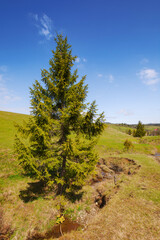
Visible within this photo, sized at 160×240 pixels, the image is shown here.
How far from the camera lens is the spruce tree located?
7.71 metres

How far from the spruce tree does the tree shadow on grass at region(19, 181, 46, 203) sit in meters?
2.33

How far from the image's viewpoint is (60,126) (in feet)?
28.1

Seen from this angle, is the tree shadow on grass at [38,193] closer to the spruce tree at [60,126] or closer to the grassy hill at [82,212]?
the grassy hill at [82,212]

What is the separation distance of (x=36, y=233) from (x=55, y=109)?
8.70 m

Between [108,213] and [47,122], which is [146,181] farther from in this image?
[47,122]

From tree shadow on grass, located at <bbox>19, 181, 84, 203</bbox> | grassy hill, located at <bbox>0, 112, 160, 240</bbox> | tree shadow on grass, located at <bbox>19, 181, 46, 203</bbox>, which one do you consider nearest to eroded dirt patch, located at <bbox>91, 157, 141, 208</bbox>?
grassy hill, located at <bbox>0, 112, 160, 240</bbox>

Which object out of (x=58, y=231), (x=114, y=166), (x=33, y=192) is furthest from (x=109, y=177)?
(x=33, y=192)

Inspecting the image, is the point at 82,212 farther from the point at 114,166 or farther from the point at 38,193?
the point at 114,166

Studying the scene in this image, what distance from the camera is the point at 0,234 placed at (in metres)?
6.18

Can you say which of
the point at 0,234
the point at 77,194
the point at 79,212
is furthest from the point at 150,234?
the point at 0,234

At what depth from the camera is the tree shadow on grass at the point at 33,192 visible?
9.12 m

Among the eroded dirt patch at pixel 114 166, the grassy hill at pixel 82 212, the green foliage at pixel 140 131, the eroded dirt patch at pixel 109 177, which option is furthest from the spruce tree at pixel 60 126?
the green foliage at pixel 140 131

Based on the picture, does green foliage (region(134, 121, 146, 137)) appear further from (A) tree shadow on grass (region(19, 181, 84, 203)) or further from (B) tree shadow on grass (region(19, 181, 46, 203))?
(B) tree shadow on grass (region(19, 181, 46, 203))

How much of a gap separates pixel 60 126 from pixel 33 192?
23.6 feet
